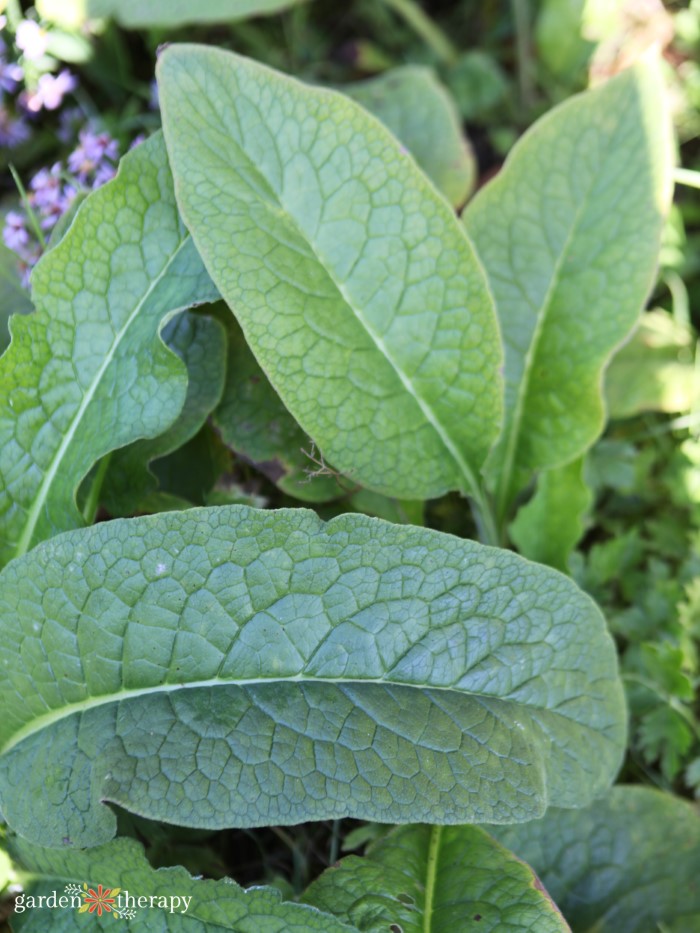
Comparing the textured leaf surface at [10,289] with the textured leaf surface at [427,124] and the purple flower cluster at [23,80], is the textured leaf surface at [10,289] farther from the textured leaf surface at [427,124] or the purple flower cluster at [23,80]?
the textured leaf surface at [427,124]

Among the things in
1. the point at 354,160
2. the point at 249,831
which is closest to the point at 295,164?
the point at 354,160

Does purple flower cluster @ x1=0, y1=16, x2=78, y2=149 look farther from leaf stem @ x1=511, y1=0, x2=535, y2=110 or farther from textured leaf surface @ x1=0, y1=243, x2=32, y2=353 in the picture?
leaf stem @ x1=511, y1=0, x2=535, y2=110

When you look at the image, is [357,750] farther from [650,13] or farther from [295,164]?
[650,13]

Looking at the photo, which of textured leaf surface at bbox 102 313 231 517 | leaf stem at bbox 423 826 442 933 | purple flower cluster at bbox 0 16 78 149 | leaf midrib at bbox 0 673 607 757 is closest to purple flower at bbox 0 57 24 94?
purple flower cluster at bbox 0 16 78 149

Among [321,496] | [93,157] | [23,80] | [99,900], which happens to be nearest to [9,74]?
[23,80]

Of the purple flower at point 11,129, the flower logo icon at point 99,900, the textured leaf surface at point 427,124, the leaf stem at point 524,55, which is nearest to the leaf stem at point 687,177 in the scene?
the textured leaf surface at point 427,124

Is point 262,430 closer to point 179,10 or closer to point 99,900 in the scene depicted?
point 99,900
